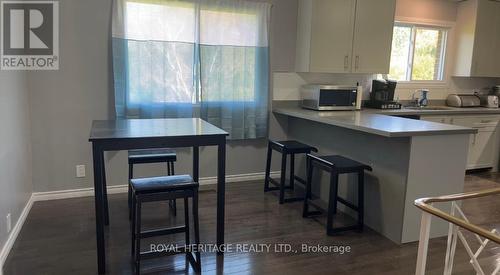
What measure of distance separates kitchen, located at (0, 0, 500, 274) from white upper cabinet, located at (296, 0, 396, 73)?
17mm

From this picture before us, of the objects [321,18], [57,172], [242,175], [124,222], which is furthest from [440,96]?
[57,172]

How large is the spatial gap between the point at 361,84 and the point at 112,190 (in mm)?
3374

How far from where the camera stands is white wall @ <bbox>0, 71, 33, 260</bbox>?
2.46m

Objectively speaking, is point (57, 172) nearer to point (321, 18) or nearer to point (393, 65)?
point (321, 18)

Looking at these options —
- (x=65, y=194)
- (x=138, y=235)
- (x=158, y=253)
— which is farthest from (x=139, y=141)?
(x=65, y=194)

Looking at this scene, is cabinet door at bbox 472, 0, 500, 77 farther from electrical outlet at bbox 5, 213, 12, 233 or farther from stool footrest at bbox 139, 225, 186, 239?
electrical outlet at bbox 5, 213, 12, 233

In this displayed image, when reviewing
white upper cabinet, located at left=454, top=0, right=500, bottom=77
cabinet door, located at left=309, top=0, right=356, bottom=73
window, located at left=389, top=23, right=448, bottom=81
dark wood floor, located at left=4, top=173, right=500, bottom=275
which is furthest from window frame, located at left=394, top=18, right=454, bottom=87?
dark wood floor, located at left=4, top=173, right=500, bottom=275

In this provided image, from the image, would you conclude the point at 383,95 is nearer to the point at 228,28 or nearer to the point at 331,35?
the point at 331,35

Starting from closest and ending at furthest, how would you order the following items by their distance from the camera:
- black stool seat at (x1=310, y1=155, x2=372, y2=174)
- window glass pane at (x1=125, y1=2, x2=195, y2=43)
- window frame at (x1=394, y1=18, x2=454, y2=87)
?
black stool seat at (x1=310, y1=155, x2=372, y2=174)
window glass pane at (x1=125, y1=2, x2=195, y2=43)
window frame at (x1=394, y1=18, x2=454, y2=87)

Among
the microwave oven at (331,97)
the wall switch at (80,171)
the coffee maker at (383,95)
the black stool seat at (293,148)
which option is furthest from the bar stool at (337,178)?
the wall switch at (80,171)

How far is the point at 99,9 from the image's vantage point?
349 cm

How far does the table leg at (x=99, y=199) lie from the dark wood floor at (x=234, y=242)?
0.10m

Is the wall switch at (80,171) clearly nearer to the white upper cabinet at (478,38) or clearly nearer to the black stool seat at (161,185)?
the black stool seat at (161,185)

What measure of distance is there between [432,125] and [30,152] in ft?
11.9
